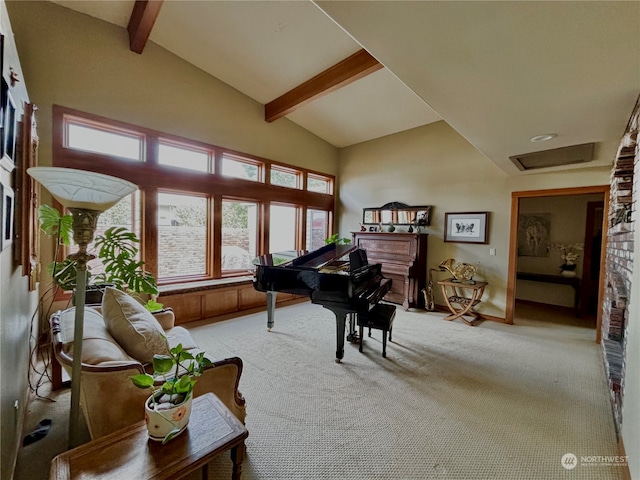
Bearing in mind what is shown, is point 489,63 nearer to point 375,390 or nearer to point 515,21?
point 515,21

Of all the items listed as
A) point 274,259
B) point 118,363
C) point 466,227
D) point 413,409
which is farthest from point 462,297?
point 118,363

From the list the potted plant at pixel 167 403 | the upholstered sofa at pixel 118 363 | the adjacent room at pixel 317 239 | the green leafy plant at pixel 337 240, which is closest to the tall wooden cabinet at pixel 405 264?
the adjacent room at pixel 317 239

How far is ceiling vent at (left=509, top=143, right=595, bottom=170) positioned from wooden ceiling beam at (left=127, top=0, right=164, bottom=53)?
4632 millimetres

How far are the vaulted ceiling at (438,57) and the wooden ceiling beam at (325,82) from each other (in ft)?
0.06

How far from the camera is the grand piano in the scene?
111 inches

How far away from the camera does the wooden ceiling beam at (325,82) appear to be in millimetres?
3510

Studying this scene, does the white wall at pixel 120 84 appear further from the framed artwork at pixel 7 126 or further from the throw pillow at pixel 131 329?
the throw pillow at pixel 131 329

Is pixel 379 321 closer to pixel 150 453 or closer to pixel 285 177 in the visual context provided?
pixel 150 453

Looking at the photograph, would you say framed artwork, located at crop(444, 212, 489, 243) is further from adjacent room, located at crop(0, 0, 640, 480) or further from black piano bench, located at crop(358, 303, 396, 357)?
black piano bench, located at crop(358, 303, 396, 357)

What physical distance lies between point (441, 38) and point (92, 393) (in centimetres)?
253

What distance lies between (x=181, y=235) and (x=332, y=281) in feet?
9.30

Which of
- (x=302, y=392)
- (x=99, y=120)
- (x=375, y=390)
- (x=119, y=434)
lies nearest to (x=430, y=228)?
(x=375, y=390)

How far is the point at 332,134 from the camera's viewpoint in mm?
5957

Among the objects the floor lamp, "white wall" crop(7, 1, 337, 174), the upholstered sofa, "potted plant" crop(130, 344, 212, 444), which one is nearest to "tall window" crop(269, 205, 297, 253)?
"white wall" crop(7, 1, 337, 174)
